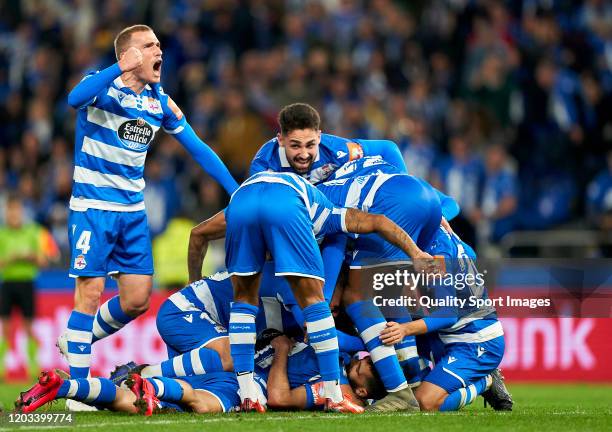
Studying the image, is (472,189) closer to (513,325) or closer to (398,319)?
(513,325)

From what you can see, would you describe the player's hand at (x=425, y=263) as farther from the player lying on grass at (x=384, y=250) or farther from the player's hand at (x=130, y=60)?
the player's hand at (x=130, y=60)

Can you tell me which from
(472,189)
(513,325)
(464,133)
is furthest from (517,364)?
(464,133)

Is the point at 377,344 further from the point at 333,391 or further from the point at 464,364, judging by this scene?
the point at 464,364

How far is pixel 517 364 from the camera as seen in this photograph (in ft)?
40.0

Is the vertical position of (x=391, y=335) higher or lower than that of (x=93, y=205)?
lower

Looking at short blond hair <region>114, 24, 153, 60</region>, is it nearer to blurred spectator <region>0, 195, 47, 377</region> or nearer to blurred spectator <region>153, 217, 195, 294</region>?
blurred spectator <region>0, 195, 47, 377</region>

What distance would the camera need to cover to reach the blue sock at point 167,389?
22.7ft

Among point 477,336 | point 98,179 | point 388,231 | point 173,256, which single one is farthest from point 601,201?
point 98,179

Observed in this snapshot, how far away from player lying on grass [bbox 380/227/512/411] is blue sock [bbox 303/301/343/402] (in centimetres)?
51

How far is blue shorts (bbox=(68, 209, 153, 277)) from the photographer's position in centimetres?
797

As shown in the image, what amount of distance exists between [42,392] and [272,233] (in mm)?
1641

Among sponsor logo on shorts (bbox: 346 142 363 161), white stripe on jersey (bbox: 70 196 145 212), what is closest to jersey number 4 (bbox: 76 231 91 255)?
white stripe on jersey (bbox: 70 196 145 212)

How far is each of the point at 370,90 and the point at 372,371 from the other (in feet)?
27.8

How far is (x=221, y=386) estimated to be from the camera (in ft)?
23.9
